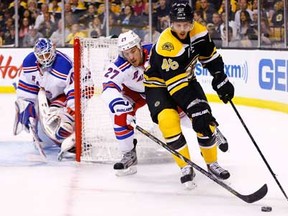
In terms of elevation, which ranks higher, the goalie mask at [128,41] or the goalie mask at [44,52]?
the goalie mask at [128,41]

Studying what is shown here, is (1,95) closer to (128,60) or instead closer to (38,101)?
(38,101)

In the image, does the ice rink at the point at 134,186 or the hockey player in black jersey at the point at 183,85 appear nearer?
the ice rink at the point at 134,186

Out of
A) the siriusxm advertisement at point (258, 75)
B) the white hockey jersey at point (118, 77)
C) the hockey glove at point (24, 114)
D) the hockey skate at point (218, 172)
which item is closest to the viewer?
the hockey skate at point (218, 172)

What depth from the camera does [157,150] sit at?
546cm

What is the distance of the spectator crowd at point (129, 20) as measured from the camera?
841cm

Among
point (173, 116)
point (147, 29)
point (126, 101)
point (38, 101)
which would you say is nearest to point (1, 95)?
point (147, 29)

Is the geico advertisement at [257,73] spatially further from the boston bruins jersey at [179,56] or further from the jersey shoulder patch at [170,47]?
the jersey shoulder patch at [170,47]

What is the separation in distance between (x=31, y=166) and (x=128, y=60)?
923 mm

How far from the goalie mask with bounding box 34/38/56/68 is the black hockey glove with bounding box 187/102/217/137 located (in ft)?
4.79

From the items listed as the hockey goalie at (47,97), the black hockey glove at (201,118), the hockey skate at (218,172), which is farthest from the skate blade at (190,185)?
the hockey goalie at (47,97)

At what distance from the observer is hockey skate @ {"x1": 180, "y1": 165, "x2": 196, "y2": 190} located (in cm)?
418

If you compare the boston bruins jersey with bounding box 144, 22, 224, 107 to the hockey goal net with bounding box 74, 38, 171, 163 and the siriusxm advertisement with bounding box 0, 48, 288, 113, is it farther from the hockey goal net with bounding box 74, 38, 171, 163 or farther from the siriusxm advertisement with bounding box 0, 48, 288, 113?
the siriusxm advertisement with bounding box 0, 48, 288, 113

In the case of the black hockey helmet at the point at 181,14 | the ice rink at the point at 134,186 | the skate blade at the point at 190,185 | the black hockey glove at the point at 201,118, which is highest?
the black hockey helmet at the point at 181,14

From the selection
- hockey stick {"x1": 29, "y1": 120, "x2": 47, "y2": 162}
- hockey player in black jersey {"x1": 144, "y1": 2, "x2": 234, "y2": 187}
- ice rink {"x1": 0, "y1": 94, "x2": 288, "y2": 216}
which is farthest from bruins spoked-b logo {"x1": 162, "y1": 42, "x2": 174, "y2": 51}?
hockey stick {"x1": 29, "y1": 120, "x2": 47, "y2": 162}
